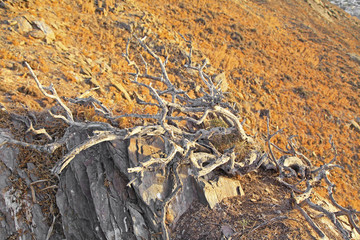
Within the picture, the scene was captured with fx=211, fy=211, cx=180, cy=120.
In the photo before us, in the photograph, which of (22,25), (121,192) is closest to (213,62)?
(22,25)

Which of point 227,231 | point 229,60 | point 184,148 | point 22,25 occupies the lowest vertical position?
point 229,60

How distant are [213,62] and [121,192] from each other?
1115 cm

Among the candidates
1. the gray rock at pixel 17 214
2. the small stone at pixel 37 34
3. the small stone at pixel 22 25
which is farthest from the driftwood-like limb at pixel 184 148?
the small stone at pixel 22 25

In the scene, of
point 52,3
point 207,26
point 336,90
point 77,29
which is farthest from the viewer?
point 207,26

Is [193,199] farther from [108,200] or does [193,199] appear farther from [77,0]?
[77,0]

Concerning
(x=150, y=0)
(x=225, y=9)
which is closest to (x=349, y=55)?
(x=225, y=9)

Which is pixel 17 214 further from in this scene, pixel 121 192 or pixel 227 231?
pixel 227 231

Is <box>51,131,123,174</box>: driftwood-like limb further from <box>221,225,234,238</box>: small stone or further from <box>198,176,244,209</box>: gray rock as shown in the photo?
<box>221,225,234,238</box>: small stone

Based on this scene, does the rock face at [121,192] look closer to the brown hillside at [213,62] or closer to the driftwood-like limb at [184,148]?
the driftwood-like limb at [184,148]

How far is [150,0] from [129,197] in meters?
17.6

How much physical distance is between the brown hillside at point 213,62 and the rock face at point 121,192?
1207mm

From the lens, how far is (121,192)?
4316 mm

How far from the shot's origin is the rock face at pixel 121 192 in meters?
4.06

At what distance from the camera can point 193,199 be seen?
15.1 feet
